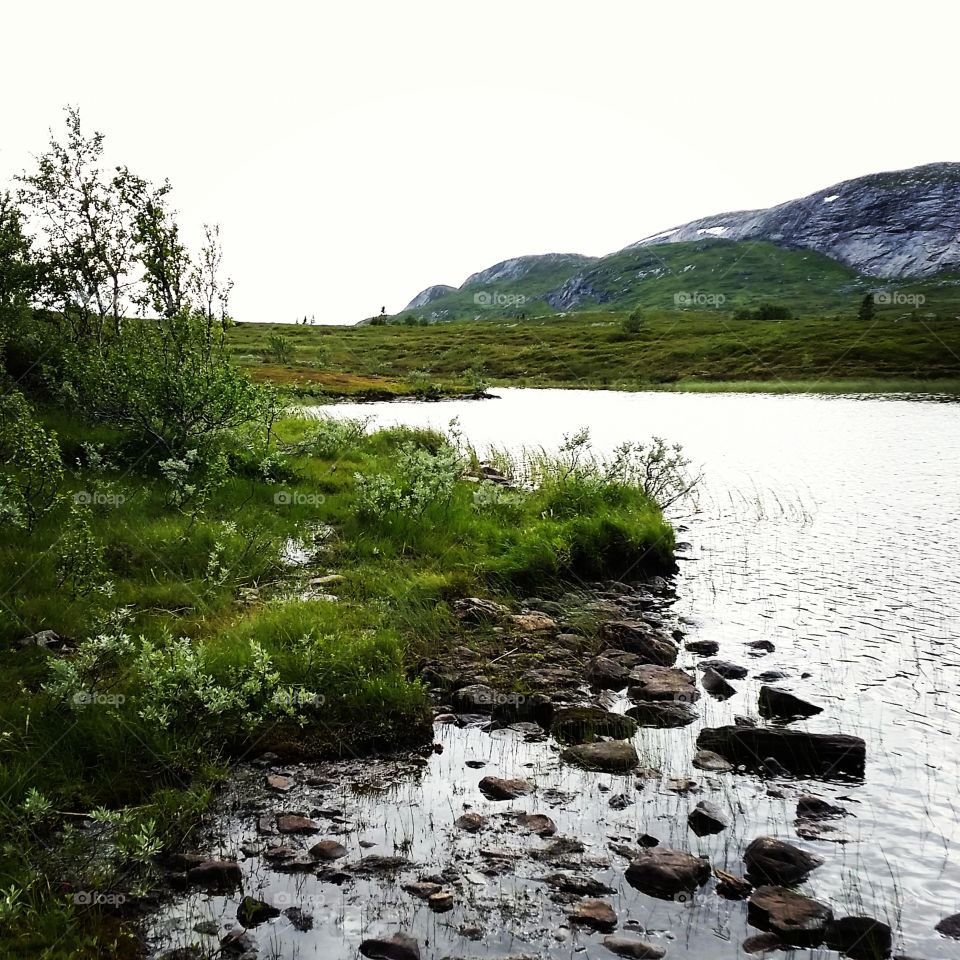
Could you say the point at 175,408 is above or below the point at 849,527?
above

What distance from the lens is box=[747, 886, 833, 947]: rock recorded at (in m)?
5.13

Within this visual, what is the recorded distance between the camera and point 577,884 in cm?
568

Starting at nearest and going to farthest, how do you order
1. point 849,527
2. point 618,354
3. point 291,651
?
point 291,651, point 849,527, point 618,354

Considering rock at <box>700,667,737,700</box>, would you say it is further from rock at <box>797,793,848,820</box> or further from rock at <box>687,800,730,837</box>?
rock at <box>687,800,730,837</box>

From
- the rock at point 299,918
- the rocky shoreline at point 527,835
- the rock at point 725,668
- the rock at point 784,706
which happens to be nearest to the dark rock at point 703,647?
the rock at point 725,668

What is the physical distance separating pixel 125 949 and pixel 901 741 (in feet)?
26.4

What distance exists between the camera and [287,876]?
573 cm

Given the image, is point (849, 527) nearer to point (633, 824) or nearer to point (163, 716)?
point (633, 824)

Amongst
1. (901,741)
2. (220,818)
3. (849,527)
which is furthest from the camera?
Result: (849,527)

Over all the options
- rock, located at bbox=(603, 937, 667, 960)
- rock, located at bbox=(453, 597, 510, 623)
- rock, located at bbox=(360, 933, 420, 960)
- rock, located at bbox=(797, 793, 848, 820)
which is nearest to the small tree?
rock, located at bbox=(453, 597, 510, 623)

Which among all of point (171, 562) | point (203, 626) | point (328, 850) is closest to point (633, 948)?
point (328, 850)

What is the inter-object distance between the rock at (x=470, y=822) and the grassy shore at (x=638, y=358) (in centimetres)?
5435

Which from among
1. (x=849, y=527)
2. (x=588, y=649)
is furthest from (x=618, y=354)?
(x=588, y=649)

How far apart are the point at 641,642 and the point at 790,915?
5.56 m
